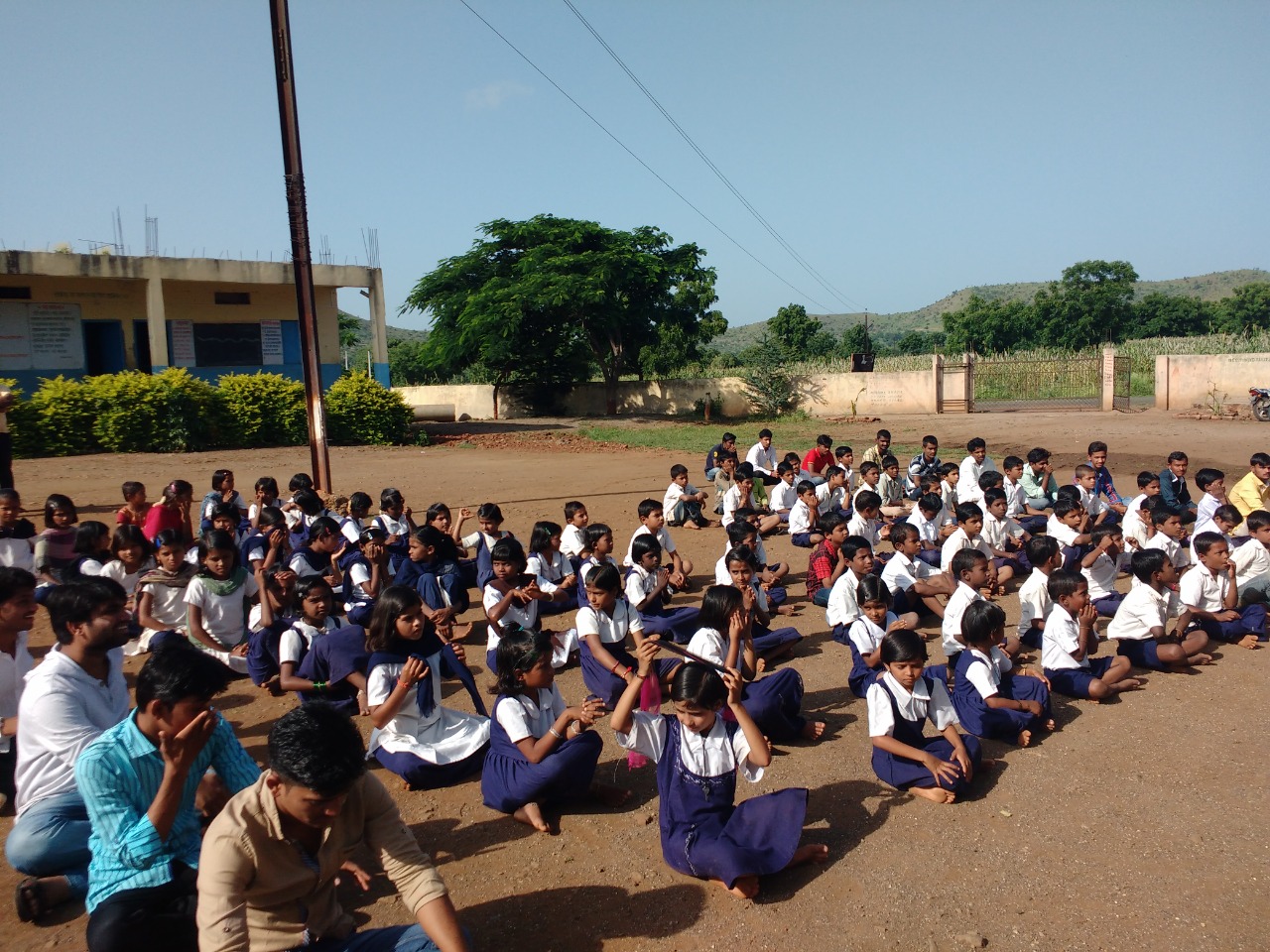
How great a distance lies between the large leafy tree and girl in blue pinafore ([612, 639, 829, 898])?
24633 millimetres

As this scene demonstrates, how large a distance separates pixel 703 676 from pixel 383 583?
Answer: 13.5 feet

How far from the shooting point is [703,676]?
364 centimetres

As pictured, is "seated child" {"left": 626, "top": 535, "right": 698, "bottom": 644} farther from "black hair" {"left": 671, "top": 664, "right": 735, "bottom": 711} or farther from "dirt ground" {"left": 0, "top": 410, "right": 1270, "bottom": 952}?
"black hair" {"left": 671, "top": 664, "right": 735, "bottom": 711}

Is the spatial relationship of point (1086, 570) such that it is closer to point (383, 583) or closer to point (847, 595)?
point (847, 595)

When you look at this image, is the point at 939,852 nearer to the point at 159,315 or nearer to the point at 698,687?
the point at 698,687

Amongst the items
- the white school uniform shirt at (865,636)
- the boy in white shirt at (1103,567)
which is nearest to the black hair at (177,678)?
the white school uniform shirt at (865,636)

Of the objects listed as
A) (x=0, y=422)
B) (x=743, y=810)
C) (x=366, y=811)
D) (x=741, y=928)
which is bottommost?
(x=741, y=928)

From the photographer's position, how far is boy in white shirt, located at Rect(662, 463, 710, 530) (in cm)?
1120

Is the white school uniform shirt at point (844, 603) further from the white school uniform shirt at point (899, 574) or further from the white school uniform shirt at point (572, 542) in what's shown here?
the white school uniform shirt at point (572, 542)

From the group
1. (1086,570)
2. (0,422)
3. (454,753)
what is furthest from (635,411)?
(454,753)

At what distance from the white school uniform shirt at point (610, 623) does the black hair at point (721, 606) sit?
0.53 meters

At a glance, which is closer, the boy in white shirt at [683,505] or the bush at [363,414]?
the boy in white shirt at [683,505]

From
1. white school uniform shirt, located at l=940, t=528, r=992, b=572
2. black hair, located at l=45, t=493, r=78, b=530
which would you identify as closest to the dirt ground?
white school uniform shirt, located at l=940, t=528, r=992, b=572

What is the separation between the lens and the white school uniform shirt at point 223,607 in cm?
613
